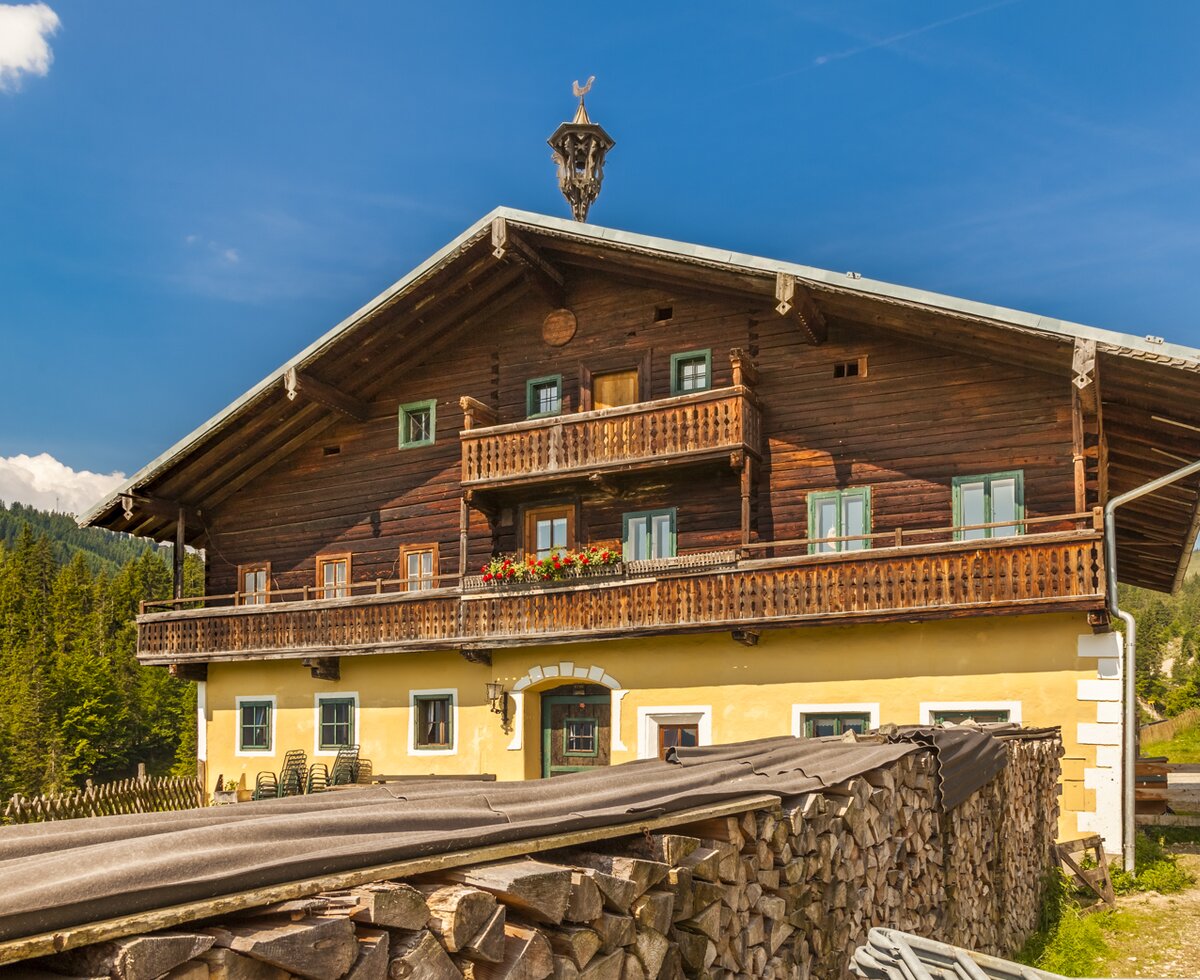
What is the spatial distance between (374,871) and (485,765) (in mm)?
17403

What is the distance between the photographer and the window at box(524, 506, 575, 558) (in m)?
20.7

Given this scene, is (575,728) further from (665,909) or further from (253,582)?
(665,909)

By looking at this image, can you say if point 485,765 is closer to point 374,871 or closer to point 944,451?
point 944,451

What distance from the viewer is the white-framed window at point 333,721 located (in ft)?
71.6

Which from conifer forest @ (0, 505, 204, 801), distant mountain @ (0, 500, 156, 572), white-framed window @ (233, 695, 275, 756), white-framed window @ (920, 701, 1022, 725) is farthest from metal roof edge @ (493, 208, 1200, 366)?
distant mountain @ (0, 500, 156, 572)

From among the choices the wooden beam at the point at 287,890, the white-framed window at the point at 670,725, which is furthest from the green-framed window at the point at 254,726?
the wooden beam at the point at 287,890

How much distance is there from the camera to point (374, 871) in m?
3.46

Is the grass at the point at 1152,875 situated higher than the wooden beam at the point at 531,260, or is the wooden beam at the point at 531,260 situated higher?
the wooden beam at the point at 531,260

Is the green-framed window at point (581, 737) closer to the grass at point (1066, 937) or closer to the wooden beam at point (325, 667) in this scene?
the wooden beam at point (325, 667)

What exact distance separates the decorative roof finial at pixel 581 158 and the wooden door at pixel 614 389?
6.37m

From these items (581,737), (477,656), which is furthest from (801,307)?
(581,737)

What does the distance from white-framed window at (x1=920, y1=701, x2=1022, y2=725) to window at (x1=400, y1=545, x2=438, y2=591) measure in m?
9.31

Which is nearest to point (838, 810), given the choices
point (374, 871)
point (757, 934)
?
point (757, 934)

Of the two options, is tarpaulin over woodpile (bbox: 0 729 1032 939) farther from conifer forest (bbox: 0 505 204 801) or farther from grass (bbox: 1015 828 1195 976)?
conifer forest (bbox: 0 505 204 801)
